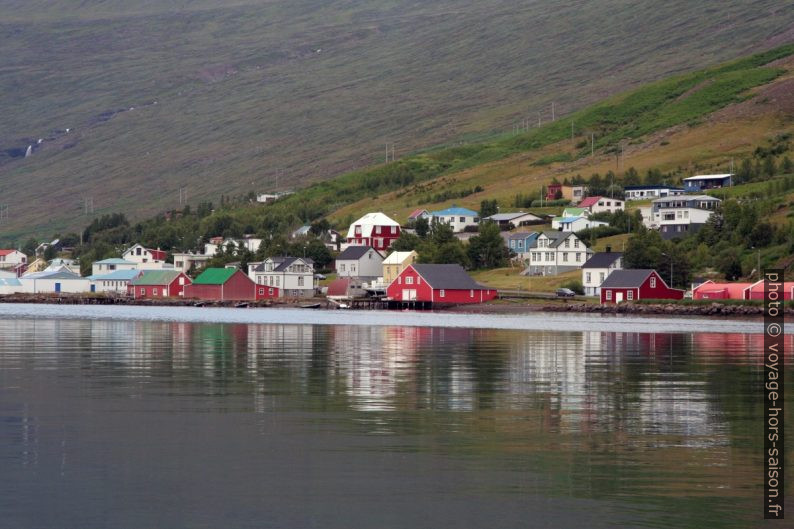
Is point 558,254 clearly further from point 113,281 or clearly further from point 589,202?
point 113,281

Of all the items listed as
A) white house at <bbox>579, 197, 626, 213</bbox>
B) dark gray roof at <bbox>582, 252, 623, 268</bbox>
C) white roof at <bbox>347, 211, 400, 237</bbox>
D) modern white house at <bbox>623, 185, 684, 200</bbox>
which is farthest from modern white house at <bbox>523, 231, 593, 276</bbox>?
modern white house at <bbox>623, 185, 684, 200</bbox>

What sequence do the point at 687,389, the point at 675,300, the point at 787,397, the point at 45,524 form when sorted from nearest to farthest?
the point at 45,524, the point at 787,397, the point at 687,389, the point at 675,300

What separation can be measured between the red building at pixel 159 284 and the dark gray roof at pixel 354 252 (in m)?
20.1

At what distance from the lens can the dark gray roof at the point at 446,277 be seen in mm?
121062

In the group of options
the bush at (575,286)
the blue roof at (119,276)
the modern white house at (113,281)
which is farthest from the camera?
the blue roof at (119,276)

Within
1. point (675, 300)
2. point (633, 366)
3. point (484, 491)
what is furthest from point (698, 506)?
point (675, 300)

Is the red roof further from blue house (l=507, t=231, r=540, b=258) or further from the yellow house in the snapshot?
the yellow house

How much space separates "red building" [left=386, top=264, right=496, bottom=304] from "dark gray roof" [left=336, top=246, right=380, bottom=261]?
79.6 feet

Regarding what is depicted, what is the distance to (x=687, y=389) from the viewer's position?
3544 cm

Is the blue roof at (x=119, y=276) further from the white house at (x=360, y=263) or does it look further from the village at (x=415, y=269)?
the white house at (x=360, y=263)

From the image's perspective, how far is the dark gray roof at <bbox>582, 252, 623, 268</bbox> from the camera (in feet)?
398

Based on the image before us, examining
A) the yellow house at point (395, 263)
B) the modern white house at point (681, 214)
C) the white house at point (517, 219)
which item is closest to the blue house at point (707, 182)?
the modern white house at point (681, 214)

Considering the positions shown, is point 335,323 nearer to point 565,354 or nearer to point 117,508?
point 565,354

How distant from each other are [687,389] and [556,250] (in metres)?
101
